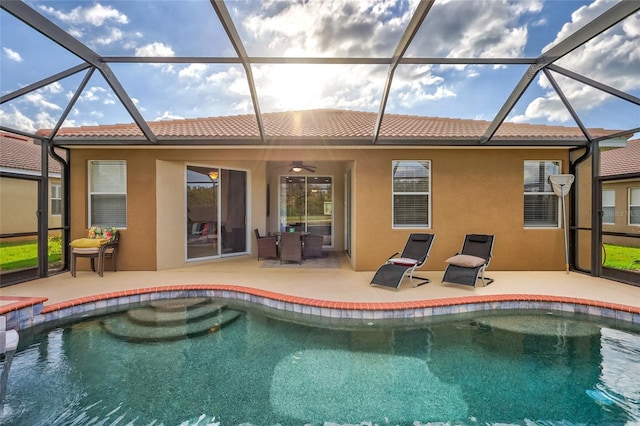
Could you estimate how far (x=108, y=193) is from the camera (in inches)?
312

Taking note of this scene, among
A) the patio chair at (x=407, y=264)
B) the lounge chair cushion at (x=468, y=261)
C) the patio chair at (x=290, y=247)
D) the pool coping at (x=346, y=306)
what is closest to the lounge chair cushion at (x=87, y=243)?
the pool coping at (x=346, y=306)

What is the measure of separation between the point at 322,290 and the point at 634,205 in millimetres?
12227

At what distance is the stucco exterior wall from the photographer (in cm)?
781

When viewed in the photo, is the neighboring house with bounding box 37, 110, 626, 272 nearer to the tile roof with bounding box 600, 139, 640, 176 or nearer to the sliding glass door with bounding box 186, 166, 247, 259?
the sliding glass door with bounding box 186, 166, 247, 259

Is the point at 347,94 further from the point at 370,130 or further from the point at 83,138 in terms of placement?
the point at 83,138

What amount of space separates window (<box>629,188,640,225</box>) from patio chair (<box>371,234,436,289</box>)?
9255mm

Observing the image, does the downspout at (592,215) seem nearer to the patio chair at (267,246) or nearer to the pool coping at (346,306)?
the pool coping at (346,306)

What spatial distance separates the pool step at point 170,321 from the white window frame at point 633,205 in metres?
13.7

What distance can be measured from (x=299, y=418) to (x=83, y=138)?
7.93m

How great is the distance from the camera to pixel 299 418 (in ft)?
9.34

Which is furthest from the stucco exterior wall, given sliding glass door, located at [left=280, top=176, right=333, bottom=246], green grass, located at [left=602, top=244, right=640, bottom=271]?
sliding glass door, located at [left=280, top=176, right=333, bottom=246]

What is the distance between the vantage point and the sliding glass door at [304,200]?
11.5m

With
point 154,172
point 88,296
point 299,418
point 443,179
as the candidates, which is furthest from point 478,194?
point 88,296

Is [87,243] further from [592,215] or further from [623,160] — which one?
[623,160]
